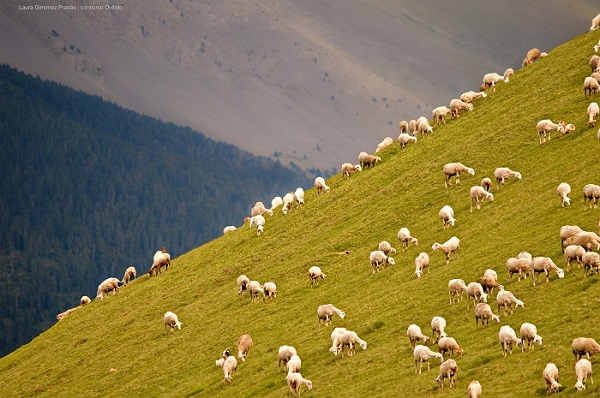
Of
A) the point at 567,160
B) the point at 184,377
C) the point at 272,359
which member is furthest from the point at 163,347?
the point at 567,160

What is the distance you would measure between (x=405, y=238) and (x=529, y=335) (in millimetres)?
28997

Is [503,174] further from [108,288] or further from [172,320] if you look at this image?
[108,288]

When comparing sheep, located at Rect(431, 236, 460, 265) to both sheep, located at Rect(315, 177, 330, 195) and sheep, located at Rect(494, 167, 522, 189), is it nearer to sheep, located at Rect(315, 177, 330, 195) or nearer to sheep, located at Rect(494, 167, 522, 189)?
sheep, located at Rect(494, 167, 522, 189)

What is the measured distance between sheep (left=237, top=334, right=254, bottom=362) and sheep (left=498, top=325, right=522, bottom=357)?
2219 centimetres

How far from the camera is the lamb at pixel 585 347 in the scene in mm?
41562

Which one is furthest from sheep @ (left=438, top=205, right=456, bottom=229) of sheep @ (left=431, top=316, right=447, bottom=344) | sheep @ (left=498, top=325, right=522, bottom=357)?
sheep @ (left=498, top=325, right=522, bottom=357)

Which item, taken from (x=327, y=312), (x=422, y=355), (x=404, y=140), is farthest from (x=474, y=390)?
(x=404, y=140)

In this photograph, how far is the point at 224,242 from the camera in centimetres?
10100

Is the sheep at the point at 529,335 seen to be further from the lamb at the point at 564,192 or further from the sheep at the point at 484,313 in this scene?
the lamb at the point at 564,192

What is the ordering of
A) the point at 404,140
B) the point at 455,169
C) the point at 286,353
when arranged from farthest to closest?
1. the point at 404,140
2. the point at 455,169
3. the point at 286,353

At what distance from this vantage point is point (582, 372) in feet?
129

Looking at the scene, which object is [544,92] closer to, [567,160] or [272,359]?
[567,160]

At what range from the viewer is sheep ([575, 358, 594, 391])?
39156mm

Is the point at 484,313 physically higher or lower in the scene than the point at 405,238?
lower
